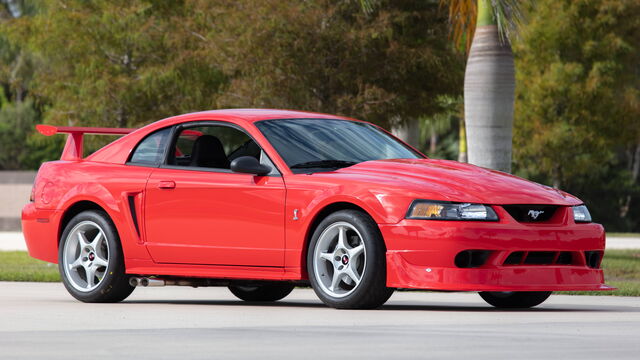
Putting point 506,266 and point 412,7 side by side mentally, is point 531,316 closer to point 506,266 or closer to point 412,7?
point 506,266

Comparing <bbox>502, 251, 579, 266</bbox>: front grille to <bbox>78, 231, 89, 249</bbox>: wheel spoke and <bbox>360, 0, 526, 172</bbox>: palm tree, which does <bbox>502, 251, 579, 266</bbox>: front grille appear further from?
<bbox>360, 0, 526, 172</bbox>: palm tree

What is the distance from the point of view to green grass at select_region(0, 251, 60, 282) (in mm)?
15031

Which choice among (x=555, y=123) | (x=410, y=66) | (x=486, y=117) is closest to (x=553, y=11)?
(x=555, y=123)

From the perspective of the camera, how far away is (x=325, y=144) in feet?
33.7

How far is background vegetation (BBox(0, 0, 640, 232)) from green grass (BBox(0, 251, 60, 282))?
14.3 feet

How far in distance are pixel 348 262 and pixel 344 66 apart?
42.1 ft

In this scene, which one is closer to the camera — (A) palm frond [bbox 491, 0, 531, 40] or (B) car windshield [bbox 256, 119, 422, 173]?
(B) car windshield [bbox 256, 119, 422, 173]

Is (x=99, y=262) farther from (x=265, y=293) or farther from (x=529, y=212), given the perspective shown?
(x=529, y=212)

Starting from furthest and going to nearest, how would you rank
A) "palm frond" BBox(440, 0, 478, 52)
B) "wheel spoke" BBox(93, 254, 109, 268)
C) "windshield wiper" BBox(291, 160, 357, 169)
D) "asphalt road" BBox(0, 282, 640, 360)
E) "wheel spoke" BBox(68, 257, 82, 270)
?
"palm frond" BBox(440, 0, 478, 52)
"wheel spoke" BBox(68, 257, 82, 270)
"wheel spoke" BBox(93, 254, 109, 268)
"windshield wiper" BBox(291, 160, 357, 169)
"asphalt road" BBox(0, 282, 640, 360)

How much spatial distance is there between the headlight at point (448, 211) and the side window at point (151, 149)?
2484mm

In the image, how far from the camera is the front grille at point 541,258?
30.7ft

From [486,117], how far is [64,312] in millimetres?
9905

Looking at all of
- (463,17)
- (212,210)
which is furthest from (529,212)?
(463,17)

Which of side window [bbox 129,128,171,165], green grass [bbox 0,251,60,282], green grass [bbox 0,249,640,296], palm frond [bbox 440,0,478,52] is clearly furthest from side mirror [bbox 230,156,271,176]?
palm frond [bbox 440,0,478,52]
